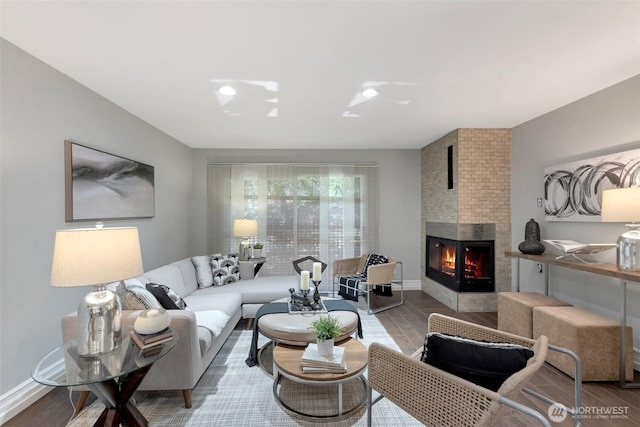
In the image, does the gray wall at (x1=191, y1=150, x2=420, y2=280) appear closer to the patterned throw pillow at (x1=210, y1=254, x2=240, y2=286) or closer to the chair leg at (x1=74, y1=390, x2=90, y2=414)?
the patterned throw pillow at (x1=210, y1=254, x2=240, y2=286)

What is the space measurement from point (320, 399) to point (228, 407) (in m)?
0.68

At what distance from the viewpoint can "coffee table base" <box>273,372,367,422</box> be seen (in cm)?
189

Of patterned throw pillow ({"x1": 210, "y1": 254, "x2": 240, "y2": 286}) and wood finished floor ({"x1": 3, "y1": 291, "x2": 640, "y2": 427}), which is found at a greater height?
patterned throw pillow ({"x1": 210, "y1": 254, "x2": 240, "y2": 286})

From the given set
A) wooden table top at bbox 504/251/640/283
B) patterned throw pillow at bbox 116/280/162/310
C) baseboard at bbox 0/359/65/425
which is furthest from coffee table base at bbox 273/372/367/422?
wooden table top at bbox 504/251/640/283

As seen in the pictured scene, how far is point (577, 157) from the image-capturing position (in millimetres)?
2920

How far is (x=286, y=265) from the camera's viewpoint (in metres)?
4.90

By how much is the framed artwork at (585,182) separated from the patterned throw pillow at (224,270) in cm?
408

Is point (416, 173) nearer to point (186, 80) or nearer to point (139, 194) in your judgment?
point (186, 80)

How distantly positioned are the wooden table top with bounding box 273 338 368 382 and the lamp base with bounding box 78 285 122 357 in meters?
1.04

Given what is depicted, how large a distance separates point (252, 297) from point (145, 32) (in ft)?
9.03

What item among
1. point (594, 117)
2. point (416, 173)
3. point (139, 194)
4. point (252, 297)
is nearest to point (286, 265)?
point (252, 297)

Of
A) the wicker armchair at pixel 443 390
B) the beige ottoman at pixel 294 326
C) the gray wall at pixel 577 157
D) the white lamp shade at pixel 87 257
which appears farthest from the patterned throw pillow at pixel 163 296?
the gray wall at pixel 577 157

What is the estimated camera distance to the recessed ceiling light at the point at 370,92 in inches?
103

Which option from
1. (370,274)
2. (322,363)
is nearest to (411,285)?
(370,274)
